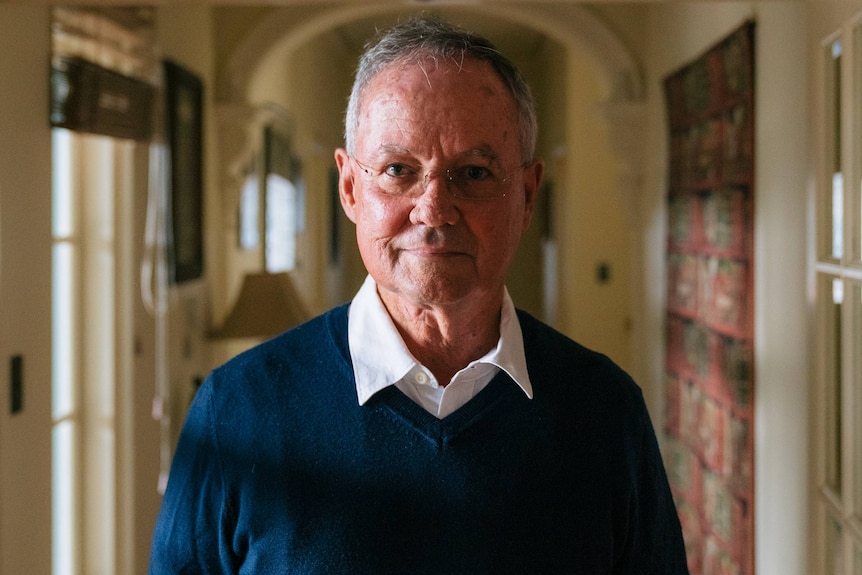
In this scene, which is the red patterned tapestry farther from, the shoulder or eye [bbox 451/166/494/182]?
eye [bbox 451/166/494/182]

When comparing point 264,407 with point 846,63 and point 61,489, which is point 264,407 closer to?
point 846,63

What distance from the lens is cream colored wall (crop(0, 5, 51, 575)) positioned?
6.48ft

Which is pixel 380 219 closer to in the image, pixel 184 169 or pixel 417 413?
pixel 417 413

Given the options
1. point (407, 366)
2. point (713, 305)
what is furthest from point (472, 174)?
point (713, 305)

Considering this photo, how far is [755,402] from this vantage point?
254 cm

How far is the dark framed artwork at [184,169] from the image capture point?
327cm

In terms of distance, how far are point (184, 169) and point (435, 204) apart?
2634 millimetres

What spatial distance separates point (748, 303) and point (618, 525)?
5.17ft

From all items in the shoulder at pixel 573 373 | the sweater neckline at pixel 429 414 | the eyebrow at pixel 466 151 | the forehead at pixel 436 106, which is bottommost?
the sweater neckline at pixel 429 414

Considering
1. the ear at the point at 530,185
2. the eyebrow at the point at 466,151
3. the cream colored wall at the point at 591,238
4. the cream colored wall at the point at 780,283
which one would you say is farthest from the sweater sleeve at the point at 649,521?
the cream colored wall at the point at 591,238

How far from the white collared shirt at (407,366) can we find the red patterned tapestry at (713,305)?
5.32 ft

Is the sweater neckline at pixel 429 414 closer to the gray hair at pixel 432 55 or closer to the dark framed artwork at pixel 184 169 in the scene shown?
the gray hair at pixel 432 55

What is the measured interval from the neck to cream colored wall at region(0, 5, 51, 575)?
1.18 m

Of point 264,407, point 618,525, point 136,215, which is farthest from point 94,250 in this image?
point 618,525
